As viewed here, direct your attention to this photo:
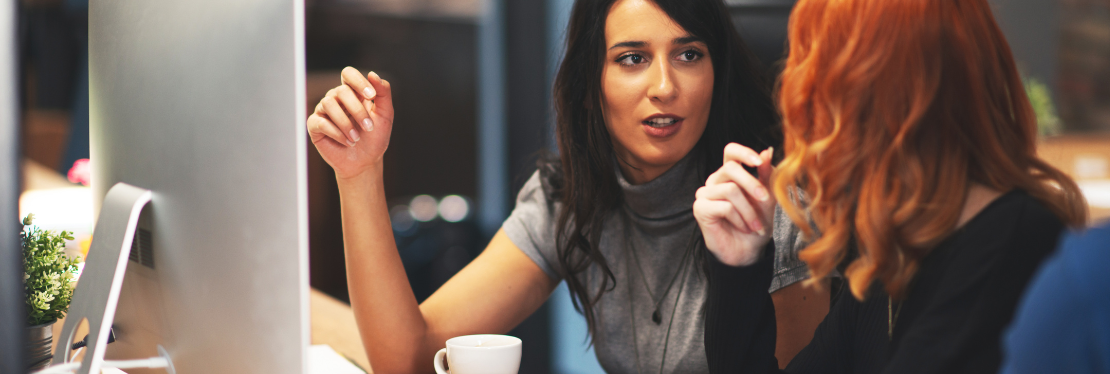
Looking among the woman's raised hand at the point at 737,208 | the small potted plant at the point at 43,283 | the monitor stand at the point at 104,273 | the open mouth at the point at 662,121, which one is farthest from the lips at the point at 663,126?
the small potted plant at the point at 43,283

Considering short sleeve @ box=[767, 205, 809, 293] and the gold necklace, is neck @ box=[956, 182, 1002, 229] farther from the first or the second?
the gold necklace

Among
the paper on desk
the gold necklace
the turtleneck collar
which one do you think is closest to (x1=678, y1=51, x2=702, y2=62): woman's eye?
the turtleneck collar

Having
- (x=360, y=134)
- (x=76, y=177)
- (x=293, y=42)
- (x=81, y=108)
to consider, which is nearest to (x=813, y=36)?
(x=293, y=42)

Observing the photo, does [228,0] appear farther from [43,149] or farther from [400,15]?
[43,149]

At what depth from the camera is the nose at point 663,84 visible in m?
1.07

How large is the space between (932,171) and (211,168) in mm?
608

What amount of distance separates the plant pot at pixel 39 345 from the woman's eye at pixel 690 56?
917 mm

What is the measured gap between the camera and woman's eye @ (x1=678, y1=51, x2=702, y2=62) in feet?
3.65

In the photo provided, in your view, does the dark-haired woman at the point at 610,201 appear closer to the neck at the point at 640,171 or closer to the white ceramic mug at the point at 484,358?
the neck at the point at 640,171

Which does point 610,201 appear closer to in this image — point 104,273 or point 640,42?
point 640,42

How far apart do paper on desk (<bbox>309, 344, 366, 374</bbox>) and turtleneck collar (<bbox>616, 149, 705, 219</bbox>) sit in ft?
1.63

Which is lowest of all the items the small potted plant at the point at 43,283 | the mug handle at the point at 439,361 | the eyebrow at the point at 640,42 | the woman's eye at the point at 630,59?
the mug handle at the point at 439,361

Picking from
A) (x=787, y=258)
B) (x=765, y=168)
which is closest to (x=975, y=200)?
Answer: (x=765, y=168)

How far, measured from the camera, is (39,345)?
902 millimetres
